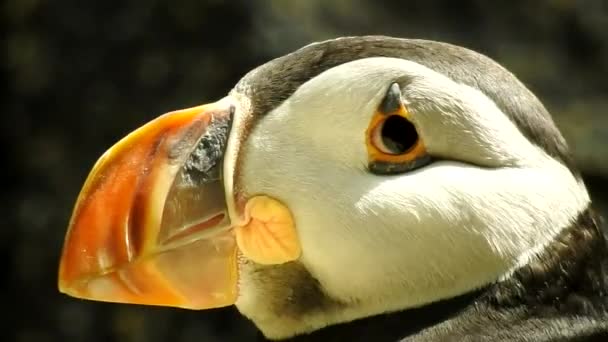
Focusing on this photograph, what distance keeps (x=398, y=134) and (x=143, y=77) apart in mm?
1862

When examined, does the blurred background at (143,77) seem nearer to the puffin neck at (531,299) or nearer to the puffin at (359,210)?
the puffin at (359,210)

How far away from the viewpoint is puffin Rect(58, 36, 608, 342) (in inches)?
51.9

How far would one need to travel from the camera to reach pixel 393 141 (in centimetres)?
136

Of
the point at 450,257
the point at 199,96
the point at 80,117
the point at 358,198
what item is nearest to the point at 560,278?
the point at 450,257

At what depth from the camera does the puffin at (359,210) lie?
132cm

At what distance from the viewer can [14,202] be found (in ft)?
10.6

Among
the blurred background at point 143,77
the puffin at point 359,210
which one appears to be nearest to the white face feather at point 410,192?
the puffin at point 359,210

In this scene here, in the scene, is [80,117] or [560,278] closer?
[560,278]

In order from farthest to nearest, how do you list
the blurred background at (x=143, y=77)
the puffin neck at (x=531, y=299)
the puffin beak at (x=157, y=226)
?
the blurred background at (x=143, y=77) < the puffin beak at (x=157, y=226) < the puffin neck at (x=531, y=299)

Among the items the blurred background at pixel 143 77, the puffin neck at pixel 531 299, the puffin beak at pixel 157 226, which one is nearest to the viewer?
the puffin neck at pixel 531 299

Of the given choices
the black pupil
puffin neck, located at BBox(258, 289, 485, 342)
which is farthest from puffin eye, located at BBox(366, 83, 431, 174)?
puffin neck, located at BBox(258, 289, 485, 342)

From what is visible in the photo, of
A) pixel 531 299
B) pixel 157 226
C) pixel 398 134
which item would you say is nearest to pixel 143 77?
pixel 157 226

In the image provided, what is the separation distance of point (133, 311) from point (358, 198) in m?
1.95

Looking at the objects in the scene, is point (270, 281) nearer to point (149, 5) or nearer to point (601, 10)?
point (149, 5)
